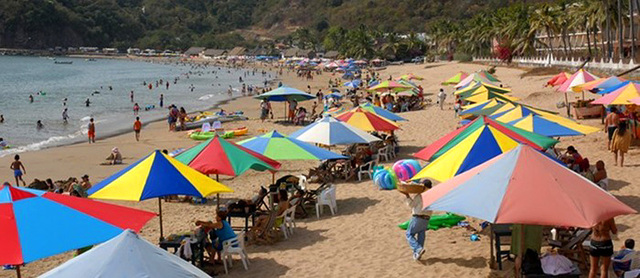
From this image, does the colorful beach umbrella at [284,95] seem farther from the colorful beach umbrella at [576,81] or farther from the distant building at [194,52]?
the distant building at [194,52]

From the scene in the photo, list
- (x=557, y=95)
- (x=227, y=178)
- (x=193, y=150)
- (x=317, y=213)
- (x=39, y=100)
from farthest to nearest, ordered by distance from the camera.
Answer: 1. (x=39, y=100)
2. (x=557, y=95)
3. (x=227, y=178)
4. (x=317, y=213)
5. (x=193, y=150)

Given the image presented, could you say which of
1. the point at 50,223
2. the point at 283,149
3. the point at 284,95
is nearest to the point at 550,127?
the point at 283,149

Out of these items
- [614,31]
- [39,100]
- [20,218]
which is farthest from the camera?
[39,100]

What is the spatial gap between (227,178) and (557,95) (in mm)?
17246

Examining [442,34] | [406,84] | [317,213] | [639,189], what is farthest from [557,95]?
[442,34]

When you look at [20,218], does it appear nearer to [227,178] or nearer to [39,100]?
[227,178]

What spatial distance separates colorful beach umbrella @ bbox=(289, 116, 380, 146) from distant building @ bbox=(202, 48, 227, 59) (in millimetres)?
148502

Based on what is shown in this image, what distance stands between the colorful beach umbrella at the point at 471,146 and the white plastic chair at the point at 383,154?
18.8ft

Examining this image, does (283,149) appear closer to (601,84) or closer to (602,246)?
(602,246)

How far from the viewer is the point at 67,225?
5938 mm

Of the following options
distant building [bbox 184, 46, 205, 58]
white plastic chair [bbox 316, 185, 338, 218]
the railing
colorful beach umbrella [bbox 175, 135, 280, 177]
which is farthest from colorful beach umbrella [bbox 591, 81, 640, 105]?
distant building [bbox 184, 46, 205, 58]

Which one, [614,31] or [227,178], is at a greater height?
[614,31]

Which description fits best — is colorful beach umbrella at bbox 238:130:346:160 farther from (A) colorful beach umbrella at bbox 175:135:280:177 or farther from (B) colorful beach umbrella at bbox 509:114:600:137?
(B) colorful beach umbrella at bbox 509:114:600:137

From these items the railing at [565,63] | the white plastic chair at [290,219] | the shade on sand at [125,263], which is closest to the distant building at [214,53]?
the railing at [565,63]
